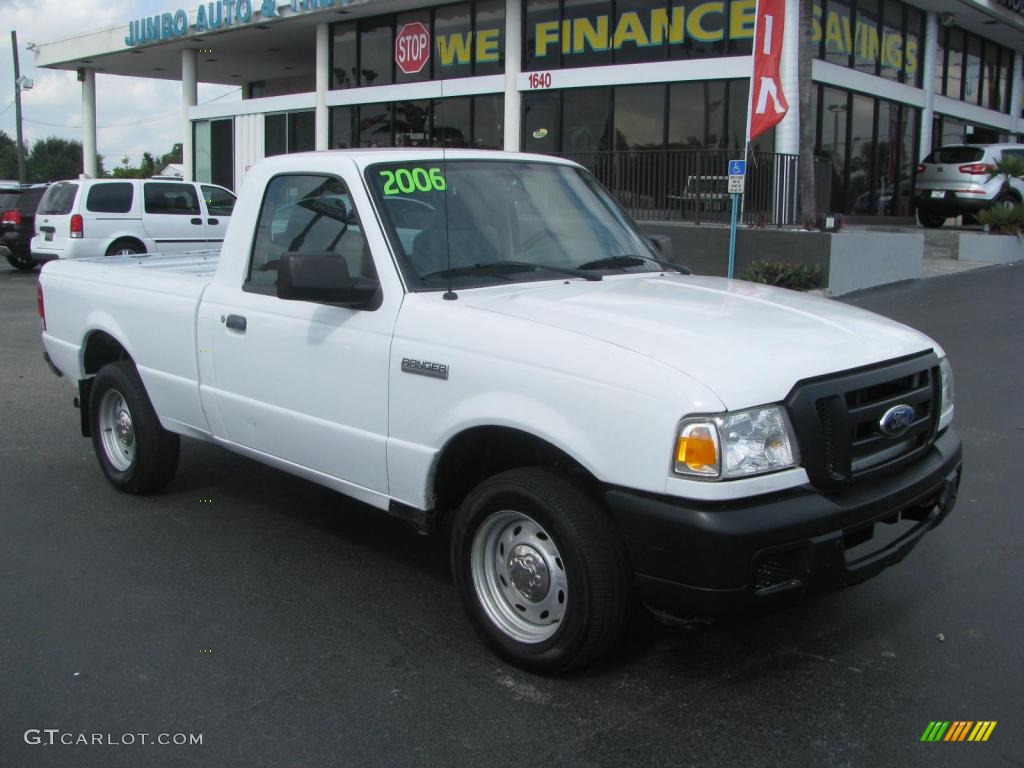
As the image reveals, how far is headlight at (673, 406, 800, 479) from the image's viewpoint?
3.14 m

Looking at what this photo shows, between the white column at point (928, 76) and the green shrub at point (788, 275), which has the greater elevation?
the white column at point (928, 76)

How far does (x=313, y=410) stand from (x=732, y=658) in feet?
6.67

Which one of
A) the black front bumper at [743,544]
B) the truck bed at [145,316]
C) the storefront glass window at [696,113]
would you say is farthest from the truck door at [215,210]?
the black front bumper at [743,544]

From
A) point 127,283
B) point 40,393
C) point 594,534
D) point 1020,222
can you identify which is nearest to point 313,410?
point 594,534

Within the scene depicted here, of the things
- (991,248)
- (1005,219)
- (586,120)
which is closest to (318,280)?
(991,248)

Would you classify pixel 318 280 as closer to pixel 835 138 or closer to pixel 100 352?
pixel 100 352

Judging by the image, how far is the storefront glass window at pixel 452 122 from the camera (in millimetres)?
22500

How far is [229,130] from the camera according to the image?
28.4 metres

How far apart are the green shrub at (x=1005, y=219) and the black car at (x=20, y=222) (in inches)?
719

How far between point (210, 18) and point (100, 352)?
22117 mm

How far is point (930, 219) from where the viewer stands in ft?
71.2

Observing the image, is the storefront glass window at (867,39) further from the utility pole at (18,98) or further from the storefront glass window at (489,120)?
the utility pole at (18,98)

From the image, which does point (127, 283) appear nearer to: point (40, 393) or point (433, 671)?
point (433, 671)

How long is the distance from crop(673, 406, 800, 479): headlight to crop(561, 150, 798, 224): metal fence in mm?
12625
